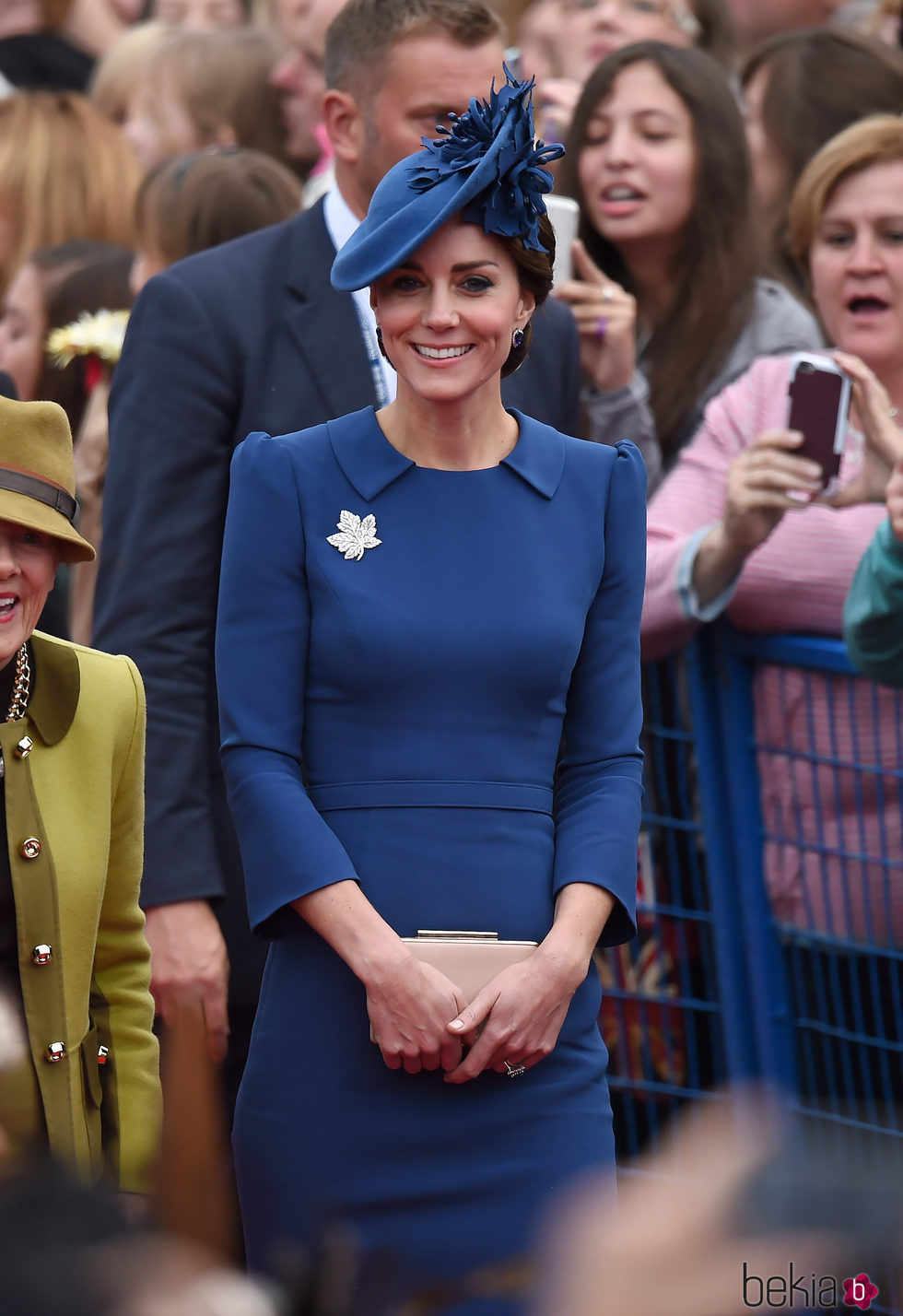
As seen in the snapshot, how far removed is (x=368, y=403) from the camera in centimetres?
346

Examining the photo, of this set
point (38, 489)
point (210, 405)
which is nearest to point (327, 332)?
point (210, 405)

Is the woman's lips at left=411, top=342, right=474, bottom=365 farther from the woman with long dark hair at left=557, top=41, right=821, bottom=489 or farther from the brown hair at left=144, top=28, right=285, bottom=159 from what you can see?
the brown hair at left=144, top=28, right=285, bottom=159

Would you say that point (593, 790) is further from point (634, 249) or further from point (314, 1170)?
point (634, 249)

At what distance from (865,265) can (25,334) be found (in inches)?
87.9

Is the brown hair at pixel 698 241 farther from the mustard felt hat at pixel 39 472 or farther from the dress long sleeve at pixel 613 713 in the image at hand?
the mustard felt hat at pixel 39 472

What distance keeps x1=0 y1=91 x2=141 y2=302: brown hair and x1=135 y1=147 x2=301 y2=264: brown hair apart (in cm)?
135

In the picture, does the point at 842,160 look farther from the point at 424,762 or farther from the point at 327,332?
the point at 424,762

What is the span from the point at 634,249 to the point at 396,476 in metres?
2.22

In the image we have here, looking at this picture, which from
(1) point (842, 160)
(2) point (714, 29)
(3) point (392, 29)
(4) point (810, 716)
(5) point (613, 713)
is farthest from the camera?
(2) point (714, 29)

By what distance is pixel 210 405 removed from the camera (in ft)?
11.2

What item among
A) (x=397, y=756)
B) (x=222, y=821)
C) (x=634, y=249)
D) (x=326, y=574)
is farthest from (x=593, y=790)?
(x=634, y=249)

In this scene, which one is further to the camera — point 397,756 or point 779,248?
point 779,248

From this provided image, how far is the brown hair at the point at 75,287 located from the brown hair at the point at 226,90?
3.45 ft

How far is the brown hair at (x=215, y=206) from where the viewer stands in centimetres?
451
